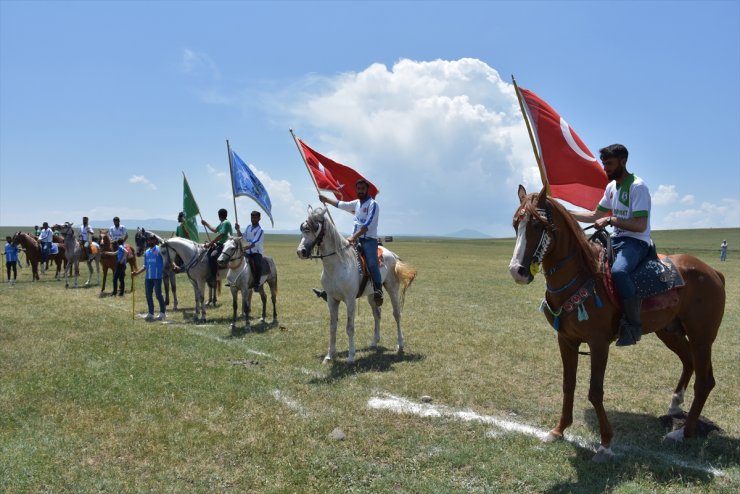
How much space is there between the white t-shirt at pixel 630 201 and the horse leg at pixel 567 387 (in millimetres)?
1549

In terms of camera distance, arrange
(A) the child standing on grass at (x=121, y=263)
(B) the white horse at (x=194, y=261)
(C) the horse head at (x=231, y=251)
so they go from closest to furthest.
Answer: (C) the horse head at (x=231, y=251)
(B) the white horse at (x=194, y=261)
(A) the child standing on grass at (x=121, y=263)

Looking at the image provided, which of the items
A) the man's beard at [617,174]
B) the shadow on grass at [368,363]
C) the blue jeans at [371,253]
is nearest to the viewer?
the man's beard at [617,174]

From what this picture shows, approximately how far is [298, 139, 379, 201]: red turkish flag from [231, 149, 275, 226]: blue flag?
3.22m

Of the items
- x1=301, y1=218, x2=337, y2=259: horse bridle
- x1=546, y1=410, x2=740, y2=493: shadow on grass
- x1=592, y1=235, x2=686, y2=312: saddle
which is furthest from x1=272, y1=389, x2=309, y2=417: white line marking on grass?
x1=592, y1=235, x2=686, y2=312: saddle

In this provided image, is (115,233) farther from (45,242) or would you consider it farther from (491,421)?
(491,421)

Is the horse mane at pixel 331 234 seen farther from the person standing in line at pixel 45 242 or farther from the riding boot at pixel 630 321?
the person standing in line at pixel 45 242

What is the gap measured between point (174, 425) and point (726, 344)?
12.3 m

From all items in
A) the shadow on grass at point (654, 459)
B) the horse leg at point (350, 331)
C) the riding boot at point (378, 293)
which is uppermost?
the riding boot at point (378, 293)

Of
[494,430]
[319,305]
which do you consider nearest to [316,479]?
[494,430]

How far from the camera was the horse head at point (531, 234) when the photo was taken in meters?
4.85

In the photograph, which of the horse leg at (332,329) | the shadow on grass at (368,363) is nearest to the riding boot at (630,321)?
the shadow on grass at (368,363)

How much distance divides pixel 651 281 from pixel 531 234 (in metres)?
1.87

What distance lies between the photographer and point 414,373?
28.9ft

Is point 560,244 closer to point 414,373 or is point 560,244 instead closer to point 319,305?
point 414,373
